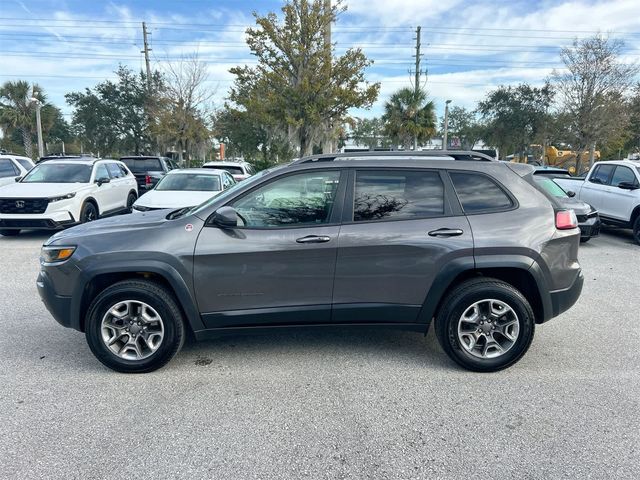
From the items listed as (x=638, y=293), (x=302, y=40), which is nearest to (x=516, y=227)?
(x=638, y=293)

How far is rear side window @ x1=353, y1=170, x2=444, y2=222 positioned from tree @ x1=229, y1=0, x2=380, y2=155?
12.4 m

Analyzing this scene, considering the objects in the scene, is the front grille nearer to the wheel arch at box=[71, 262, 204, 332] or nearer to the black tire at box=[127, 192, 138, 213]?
the black tire at box=[127, 192, 138, 213]

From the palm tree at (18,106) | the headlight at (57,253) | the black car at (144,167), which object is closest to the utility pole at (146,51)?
the palm tree at (18,106)

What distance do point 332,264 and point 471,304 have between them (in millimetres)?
1176

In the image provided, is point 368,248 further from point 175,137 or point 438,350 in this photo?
point 175,137

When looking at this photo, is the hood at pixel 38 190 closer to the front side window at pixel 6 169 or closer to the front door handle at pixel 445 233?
the front side window at pixel 6 169

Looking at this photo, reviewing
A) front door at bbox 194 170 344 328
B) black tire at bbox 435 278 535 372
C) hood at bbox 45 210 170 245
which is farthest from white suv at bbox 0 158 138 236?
black tire at bbox 435 278 535 372

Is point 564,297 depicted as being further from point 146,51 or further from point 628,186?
point 146,51

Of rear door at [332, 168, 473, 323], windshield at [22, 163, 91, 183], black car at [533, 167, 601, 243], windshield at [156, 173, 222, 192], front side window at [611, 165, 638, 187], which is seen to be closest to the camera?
rear door at [332, 168, 473, 323]

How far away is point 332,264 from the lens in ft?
11.3

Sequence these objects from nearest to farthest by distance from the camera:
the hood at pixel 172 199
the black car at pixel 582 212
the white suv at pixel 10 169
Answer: the hood at pixel 172 199, the black car at pixel 582 212, the white suv at pixel 10 169

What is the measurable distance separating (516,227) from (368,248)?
123 centimetres

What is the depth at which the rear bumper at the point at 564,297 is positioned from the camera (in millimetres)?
3582

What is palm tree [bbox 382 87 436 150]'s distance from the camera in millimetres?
27719
